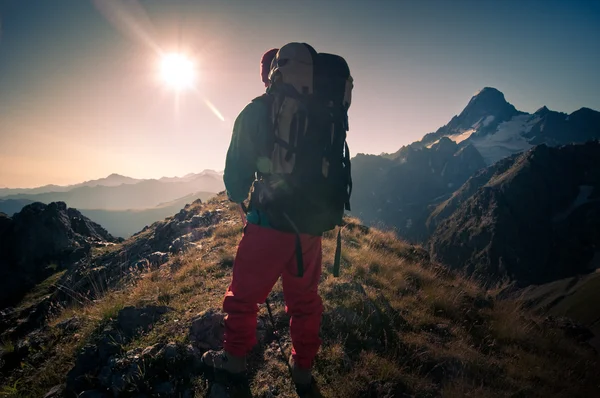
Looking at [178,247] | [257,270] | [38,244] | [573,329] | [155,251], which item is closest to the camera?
[257,270]

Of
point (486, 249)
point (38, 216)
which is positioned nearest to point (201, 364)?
point (38, 216)

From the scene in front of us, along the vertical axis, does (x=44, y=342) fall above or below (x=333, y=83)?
below

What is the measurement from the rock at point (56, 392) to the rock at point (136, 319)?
35.6 inches

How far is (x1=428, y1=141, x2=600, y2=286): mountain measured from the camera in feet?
424

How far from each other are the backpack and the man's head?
396 millimetres

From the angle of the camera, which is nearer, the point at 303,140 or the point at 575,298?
the point at 303,140

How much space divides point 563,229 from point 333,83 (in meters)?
196

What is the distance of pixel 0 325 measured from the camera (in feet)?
49.2

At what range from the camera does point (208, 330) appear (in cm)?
441

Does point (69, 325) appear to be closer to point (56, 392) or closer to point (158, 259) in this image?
point (56, 392)

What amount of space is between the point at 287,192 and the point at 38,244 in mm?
40163

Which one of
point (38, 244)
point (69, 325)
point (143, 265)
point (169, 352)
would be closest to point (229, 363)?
point (169, 352)

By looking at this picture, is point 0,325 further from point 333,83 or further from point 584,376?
point 584,376

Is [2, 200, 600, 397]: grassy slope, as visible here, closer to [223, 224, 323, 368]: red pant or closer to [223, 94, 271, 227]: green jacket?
[223, 224, 323, 368]: red pant
